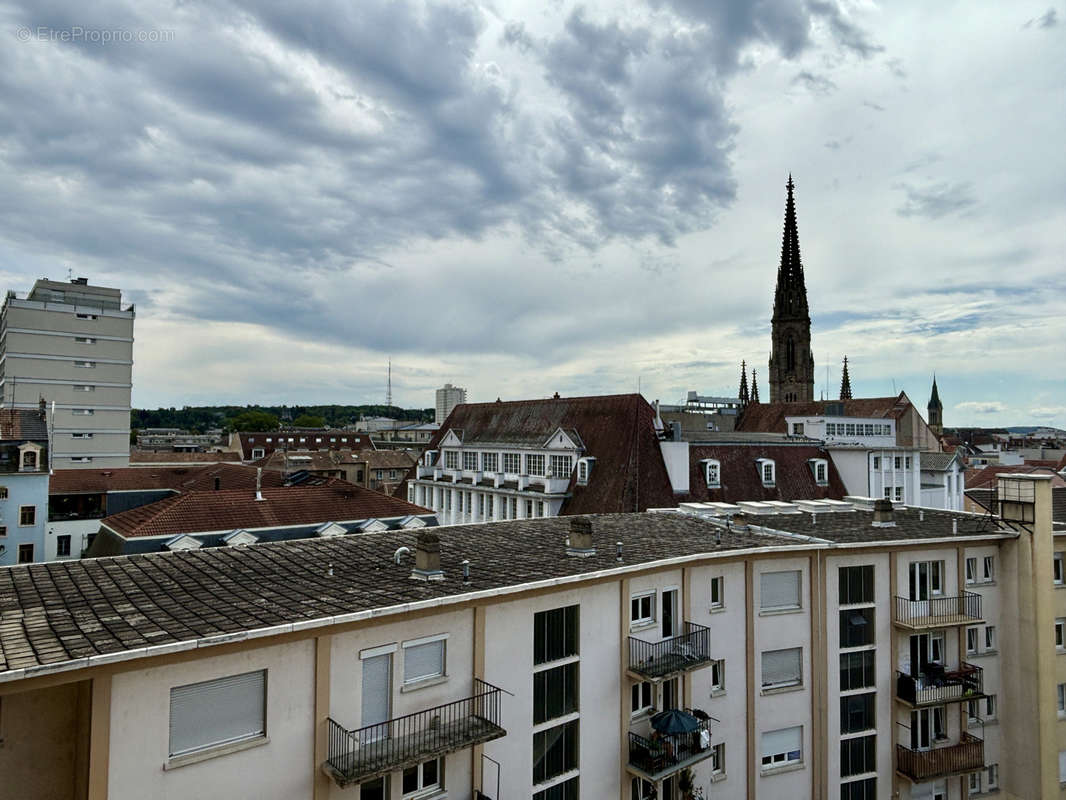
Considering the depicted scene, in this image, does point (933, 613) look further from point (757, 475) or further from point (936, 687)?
point (757, 475)

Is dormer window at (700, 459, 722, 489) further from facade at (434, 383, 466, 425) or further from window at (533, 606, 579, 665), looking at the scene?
facade at (434, 383, 466, 425)

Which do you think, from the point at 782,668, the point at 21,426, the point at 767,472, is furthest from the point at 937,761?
the point at 21,426

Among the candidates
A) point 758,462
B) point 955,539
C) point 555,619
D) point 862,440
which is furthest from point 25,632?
point 862,440

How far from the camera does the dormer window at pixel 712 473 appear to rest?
4397 cm

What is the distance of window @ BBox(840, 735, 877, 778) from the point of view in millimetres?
23766

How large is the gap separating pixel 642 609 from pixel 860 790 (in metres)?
12.7

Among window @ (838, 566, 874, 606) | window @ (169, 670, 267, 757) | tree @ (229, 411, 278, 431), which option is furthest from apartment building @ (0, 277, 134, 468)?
tree @ (229, 411, 278, 431)

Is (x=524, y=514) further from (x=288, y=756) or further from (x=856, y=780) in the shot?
(x=288, y=756)

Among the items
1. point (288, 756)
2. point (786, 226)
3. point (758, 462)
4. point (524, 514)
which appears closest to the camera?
point (288, 756)

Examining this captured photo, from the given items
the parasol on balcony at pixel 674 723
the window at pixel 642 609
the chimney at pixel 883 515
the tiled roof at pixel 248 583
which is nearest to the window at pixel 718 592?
the tiled roof at pixel 248 583

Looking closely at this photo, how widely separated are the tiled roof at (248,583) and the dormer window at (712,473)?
2045cm

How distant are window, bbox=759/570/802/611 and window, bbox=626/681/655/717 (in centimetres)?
556

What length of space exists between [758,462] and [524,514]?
17.5 m

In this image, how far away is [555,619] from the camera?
1720cm
